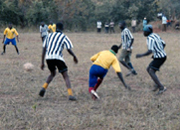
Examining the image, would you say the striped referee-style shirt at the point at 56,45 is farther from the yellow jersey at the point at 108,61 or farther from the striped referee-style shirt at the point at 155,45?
the striped referee-style shirt at the point at 155,45

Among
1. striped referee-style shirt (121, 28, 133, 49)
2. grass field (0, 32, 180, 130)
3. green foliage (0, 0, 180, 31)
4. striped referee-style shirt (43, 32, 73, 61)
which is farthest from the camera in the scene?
green foliage (0, 0, 180, 31)

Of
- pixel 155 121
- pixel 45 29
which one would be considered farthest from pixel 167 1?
pixel 155 121

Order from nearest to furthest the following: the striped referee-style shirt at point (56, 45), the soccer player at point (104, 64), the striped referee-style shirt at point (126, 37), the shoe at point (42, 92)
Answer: the striped referee-style shirt at point (56, 45) → the soccer player at point (104, 64) → the shoe at point (42, 92) → the striped referee-style shirt at point (126, 37)

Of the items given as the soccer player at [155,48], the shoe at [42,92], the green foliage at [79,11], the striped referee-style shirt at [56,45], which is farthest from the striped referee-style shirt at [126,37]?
the green foliage at [79,11]

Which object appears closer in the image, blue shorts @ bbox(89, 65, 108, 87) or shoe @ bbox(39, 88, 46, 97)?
blue shorts @ bbox(89, 65, 108, 87)

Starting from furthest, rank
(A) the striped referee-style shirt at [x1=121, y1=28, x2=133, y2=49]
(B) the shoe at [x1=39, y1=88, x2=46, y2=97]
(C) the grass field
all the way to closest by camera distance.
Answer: (A) the striped referee-style shirt at [x1=121, y1=28, x2=133, y2=49], (B) the shoe at [x1=39, y1=88, x2=46, y2=97], (C) the grass field

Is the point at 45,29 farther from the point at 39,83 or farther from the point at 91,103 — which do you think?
the point at 91,103

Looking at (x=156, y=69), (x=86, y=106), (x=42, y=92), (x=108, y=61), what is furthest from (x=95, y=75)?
(x=156, y=69)

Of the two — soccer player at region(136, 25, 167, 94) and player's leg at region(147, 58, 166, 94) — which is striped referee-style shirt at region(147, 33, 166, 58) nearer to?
soccer player at region(136, 25, 167, 94)

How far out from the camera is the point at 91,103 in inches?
270

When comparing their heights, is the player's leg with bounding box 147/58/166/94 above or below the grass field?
above

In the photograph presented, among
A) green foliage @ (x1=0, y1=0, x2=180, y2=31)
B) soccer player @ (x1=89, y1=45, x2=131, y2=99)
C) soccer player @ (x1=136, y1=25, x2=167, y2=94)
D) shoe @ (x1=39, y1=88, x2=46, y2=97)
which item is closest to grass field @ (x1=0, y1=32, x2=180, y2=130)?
shoe @ (x1=39, y1=88, x2=46, y2=97)

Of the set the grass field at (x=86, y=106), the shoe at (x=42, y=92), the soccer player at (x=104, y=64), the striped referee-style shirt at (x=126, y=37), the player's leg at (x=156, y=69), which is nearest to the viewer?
the grass field at (x=86, y=106)

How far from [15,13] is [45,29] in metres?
23.4
